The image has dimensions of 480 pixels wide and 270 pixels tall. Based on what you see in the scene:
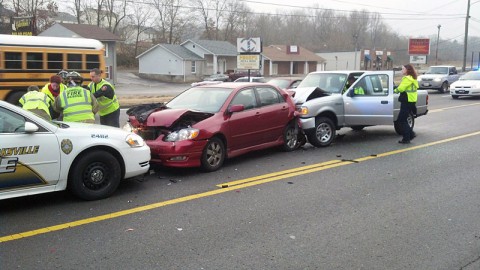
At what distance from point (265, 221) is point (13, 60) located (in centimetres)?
1682

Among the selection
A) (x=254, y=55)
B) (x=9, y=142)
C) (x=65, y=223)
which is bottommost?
(x=65, y=223)

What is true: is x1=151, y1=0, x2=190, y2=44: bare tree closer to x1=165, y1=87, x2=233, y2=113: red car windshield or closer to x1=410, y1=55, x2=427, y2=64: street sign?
x1=410, y1=55, x2=427, y2=64: street sign

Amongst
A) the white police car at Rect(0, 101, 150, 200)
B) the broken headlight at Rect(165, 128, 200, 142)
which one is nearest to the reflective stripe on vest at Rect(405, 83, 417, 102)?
the broken headlight at Rect(165, 128, 200, 142)

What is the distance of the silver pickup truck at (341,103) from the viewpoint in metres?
9.82

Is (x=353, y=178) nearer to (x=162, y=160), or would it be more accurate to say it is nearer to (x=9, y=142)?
(x=162, y=160)

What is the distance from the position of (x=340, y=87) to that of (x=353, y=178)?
3.99 metres

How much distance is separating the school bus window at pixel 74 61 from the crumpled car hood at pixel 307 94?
45.0ft

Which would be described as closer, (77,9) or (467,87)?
(467,87)

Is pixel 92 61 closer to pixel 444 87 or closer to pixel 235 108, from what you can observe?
pixel 235 108

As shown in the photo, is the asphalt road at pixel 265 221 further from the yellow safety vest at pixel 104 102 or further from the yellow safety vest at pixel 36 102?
the yellow safety vest at pixel 36 102

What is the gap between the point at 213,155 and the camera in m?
7.61

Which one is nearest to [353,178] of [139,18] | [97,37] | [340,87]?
[340,87]

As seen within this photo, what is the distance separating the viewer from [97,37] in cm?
4188

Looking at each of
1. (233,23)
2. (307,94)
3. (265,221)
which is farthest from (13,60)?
(233,23)
